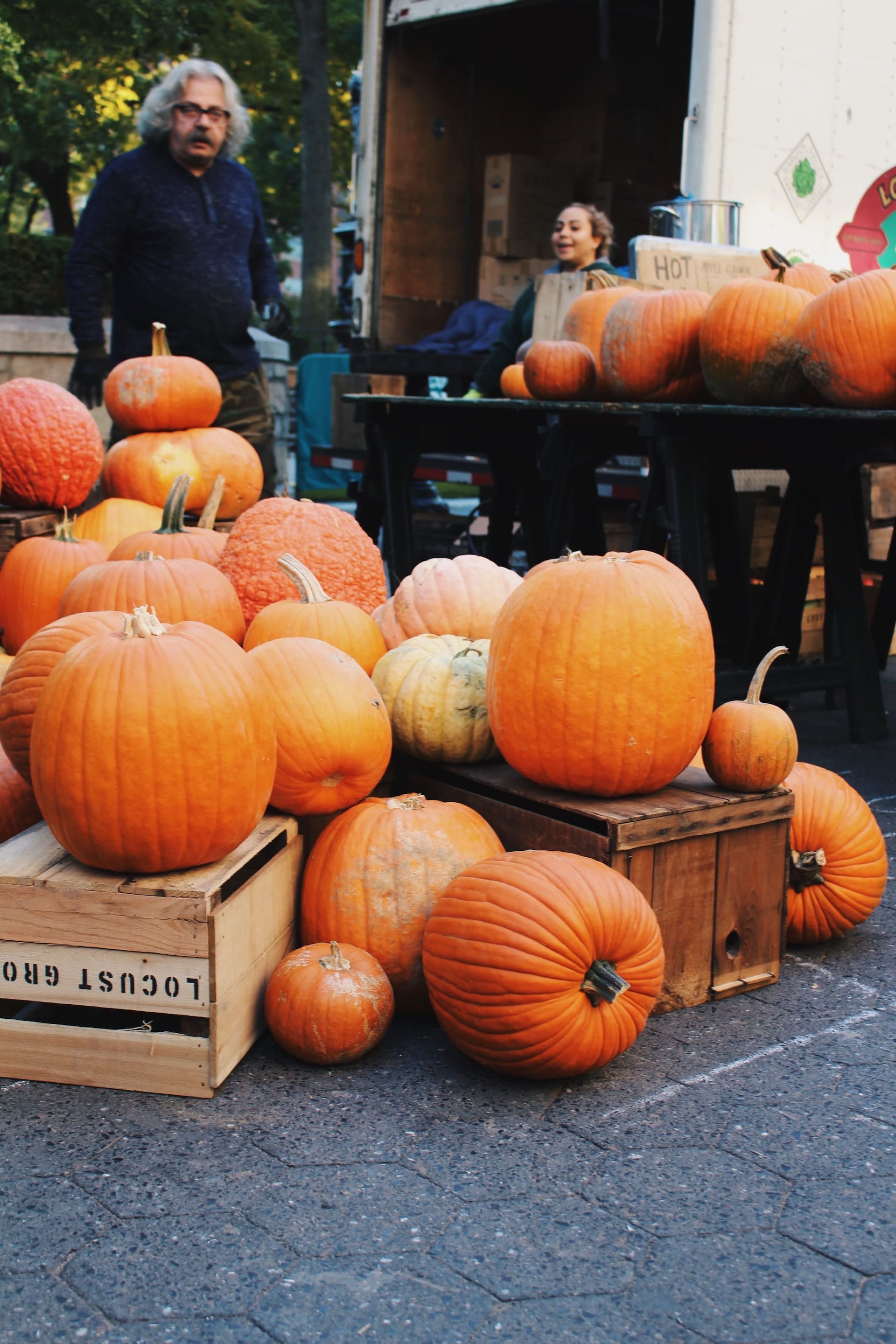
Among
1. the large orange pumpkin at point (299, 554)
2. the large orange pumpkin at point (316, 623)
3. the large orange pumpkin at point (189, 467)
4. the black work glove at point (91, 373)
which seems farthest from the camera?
the black work glove at point (91, 373)

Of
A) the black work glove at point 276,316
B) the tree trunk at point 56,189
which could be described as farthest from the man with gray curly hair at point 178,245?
the tree trunk at point 56,189

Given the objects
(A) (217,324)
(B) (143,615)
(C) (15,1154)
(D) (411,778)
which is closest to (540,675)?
(D) (411,778)

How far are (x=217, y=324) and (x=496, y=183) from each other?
13.9ft

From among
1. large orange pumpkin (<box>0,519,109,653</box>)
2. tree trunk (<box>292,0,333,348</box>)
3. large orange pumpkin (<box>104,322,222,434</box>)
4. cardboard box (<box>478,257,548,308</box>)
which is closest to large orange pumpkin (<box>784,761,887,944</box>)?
large orange pumpkin (<box>0,519,109,653</box>)

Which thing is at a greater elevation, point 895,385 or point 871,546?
point 895,385

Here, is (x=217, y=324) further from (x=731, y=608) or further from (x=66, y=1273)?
(x=66, y=1273)

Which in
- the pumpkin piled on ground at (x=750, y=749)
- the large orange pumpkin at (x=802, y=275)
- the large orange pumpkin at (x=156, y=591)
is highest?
the large orange pumpkin at (x=802, y=275)

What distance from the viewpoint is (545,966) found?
2328mm

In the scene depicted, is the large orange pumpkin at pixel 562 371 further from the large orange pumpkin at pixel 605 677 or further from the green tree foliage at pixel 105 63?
the green tree foliage at pixel 105 63

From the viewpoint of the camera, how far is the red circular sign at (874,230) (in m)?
6.75

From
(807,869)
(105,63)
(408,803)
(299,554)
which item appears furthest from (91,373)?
(105,63)

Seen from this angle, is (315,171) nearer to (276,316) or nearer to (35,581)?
(276,316)

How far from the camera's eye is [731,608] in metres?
5.48

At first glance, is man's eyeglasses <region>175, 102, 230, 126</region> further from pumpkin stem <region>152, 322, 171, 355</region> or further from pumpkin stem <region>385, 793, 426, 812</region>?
pumpkin stem <region>385, 793, 426, 812</region>
